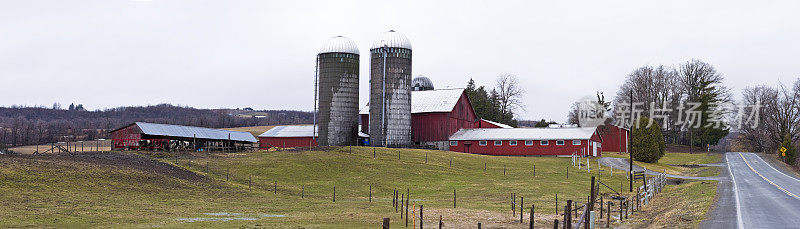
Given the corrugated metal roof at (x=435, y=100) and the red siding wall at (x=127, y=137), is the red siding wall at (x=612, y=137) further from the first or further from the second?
the red siding wall at (x=127, y=137)

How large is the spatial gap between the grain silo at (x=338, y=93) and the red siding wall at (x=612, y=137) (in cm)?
3768

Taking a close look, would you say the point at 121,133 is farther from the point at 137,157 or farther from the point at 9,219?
the point at 9,219

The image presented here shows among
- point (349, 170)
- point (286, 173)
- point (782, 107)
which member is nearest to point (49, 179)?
point (286, 173)

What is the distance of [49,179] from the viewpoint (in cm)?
3769

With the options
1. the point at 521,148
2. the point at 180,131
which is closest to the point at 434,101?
the point at 521,148

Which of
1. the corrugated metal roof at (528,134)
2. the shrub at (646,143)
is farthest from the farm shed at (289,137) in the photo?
the shrub at (646,143)

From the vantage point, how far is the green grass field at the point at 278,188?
90.7 feet

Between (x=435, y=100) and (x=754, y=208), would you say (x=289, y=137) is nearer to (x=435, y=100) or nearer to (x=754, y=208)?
(x=435, y=100)

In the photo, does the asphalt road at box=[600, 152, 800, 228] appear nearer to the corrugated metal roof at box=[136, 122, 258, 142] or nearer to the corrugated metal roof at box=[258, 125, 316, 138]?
the corrugated metal roof at box=[136, 122, 258, 142]

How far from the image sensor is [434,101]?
84250mm

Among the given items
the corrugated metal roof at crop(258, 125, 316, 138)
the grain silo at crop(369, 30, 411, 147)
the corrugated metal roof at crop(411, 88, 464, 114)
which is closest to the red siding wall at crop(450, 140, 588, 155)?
the corrugated metal roof at crop(411, 88, 464, 114)

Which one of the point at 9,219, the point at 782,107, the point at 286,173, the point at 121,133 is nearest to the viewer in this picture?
the point at 9,219

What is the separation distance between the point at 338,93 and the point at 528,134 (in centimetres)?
2359

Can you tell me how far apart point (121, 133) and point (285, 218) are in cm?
4771
